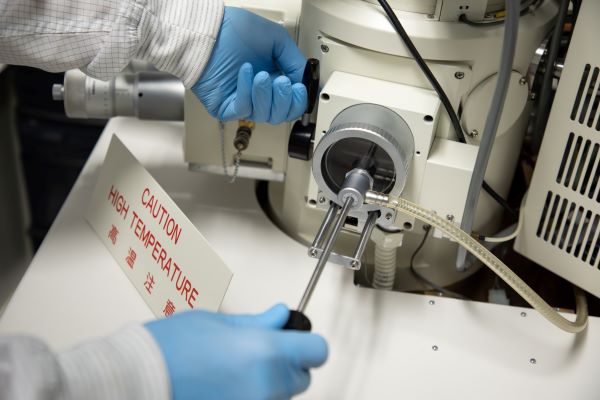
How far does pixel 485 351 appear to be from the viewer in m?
0.88

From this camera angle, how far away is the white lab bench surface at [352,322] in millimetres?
830

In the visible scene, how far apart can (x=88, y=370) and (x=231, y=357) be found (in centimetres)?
12

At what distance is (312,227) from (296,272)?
0.09m

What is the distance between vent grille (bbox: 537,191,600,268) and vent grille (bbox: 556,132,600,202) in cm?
2

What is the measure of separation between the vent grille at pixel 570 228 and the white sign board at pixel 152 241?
452 mm

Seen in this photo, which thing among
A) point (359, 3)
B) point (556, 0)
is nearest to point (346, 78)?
point (359, 3)

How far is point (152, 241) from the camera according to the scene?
0.89 m

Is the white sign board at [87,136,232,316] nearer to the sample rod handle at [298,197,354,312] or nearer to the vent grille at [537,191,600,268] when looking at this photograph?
the sample rod handle at [298,197,354,312]

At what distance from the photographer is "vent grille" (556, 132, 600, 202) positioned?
0.85 m

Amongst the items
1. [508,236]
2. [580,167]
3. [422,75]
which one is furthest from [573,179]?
[422,75]

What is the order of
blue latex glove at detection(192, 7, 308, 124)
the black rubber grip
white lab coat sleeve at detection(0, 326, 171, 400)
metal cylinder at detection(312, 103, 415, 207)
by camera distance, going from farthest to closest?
blue latex glove at detection(192, 7, 308, 124), metal cylinder at detection(312, 103, 415, 207), the black rubber grip, white lab coat sleeve at detection(0, 326, 171, 400)

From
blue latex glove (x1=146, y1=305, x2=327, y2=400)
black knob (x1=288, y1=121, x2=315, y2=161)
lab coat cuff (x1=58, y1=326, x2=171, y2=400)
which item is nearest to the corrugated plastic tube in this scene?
black knob (x1=288, y1=121, x2=315, y2=161)

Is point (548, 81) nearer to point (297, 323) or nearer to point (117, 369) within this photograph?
point (297, 323)

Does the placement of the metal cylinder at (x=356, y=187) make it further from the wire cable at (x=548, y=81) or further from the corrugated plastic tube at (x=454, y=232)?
the wire cable at (x=548, y=81)
